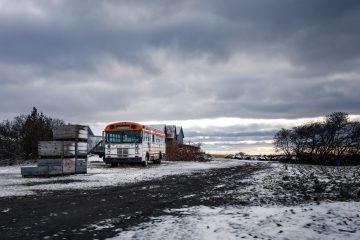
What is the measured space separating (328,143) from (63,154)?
4196 centimetres

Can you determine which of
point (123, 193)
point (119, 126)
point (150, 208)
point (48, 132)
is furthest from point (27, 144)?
point (150, 208)

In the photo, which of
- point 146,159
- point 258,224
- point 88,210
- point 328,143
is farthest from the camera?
point 328,143

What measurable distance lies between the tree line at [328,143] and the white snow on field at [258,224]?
41958 mm

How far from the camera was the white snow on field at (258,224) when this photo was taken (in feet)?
17.9

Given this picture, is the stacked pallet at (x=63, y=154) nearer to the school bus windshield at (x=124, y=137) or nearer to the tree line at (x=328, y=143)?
the school bus windshield at (x=124, y=137)

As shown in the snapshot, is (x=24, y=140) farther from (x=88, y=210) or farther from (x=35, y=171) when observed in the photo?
(x=88, y=210)

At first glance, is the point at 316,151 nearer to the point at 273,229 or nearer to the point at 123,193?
the point at 123,193

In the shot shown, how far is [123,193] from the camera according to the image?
1120 centimetres

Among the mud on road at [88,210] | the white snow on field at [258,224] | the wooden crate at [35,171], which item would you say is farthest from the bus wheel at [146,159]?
the white snow on field at [258,224]

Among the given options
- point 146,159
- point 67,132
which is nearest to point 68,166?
point 67,132

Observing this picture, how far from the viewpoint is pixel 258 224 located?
20.3ft

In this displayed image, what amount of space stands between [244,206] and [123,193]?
4.47 meters

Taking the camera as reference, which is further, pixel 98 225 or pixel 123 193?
pixel 123 193

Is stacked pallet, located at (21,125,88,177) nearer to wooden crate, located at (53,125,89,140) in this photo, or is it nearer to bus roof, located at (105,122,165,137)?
wooden crate, located at (53,125,89,140)
